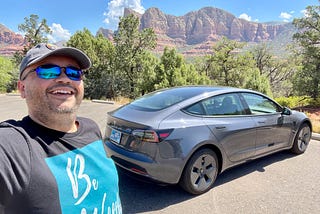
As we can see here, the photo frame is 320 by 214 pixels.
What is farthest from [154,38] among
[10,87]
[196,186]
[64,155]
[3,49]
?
[3,49]

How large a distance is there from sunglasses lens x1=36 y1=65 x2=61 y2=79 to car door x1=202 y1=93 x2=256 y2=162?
2.39m

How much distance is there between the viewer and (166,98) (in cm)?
368

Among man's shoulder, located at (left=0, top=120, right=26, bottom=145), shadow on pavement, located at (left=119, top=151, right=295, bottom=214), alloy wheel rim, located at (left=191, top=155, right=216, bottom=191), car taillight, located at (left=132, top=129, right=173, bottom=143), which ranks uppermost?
man's shoulder, located at (left=0, top=120, right=26, bottom=145)

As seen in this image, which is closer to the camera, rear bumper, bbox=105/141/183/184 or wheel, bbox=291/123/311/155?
rear bumper, bbox=105/141/183/184

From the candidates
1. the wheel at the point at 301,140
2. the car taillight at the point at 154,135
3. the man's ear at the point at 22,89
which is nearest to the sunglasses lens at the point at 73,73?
the man's ear at the point at 22,89

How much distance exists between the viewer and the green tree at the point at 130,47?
23531 millimetres

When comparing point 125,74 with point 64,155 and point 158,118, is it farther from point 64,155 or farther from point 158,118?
point 64,155

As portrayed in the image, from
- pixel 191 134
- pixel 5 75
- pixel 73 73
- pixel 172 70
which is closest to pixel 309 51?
pixel 172 70

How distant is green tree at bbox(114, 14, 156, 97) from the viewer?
2353 centimetres

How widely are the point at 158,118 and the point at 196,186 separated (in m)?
1.10

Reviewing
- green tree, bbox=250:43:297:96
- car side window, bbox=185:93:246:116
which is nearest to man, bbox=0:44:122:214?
car side window, bbox=185:93:246:116

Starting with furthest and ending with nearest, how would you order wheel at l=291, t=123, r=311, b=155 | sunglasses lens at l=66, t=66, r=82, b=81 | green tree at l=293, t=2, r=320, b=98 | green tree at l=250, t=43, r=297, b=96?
green tree at l=250, t=43, r=297, b=96
green tree at l=293, t=2, r=320, b=98
wheel at l=291, t=123, r=311, b=155
sunglasses lens at l=66, t=66, r=82, b=81

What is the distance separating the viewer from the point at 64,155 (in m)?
1.25

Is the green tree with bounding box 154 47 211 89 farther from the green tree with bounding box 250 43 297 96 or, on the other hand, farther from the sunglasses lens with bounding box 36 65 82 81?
the green tree with bounding box 250 43 297 96
